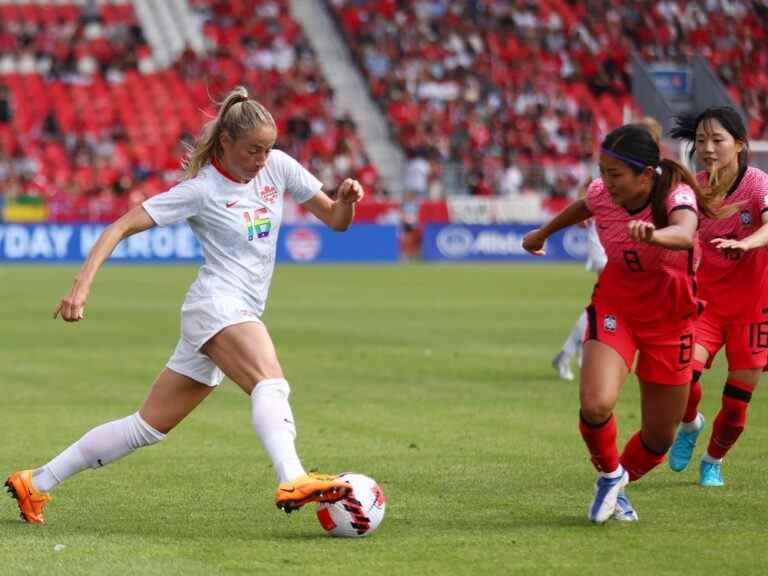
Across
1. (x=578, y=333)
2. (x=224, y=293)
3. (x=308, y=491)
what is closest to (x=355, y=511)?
(x=308, y=491)

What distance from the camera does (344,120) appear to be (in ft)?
147

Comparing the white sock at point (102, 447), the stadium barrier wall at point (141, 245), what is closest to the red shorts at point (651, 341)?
the white sock at point (102, 447)

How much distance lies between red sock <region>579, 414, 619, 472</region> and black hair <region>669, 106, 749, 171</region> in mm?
2300

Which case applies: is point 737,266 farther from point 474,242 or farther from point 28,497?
point 474,242

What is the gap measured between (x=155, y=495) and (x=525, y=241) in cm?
262

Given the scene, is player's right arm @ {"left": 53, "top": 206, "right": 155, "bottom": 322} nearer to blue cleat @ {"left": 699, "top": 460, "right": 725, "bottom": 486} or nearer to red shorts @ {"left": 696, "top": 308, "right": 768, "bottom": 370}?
red shorts @ {"left": 696, "top": 308, "right": 768, "bottom": 370}

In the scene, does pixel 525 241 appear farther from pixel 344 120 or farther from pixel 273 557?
pixel 344 120

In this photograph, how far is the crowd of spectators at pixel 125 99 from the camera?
40469 millimetres

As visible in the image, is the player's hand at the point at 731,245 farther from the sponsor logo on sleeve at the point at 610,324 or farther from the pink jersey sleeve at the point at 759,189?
the pink jersey sleeve at the point at 759,189

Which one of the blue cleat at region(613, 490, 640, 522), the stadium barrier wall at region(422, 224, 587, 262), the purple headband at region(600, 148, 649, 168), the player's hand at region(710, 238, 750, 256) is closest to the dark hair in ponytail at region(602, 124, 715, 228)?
the purple headband at region(600, 148, 649, 168)

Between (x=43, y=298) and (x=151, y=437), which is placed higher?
(x=151, y=437)

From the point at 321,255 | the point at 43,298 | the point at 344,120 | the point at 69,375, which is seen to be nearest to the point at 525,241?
the point at 69,375

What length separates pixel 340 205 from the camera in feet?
27.0

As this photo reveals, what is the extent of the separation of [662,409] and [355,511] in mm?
1759
